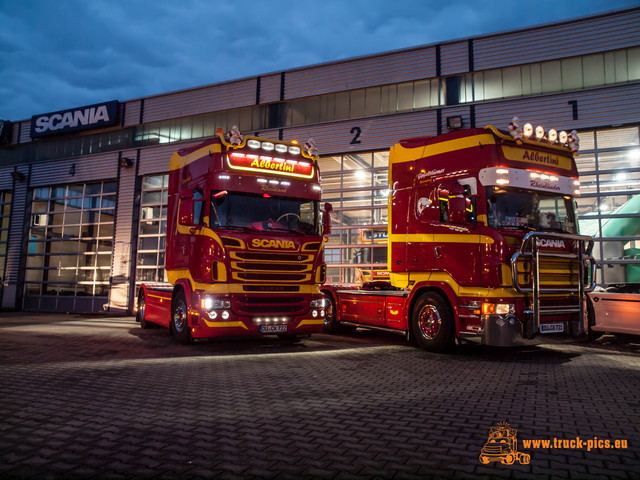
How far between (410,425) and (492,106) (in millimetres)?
12912

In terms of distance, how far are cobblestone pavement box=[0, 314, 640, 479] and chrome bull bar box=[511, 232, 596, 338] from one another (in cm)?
74

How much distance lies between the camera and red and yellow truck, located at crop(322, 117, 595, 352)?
7312mm

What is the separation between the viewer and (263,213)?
28.5 ft

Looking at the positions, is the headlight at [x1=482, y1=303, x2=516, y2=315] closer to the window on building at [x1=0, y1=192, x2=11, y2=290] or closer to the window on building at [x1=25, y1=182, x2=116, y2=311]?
the window on building at [x1=25, y1=182, x2=116, y2=311]

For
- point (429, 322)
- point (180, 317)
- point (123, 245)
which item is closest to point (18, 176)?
point (123, 245)

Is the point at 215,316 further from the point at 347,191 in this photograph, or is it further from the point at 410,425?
the point at 347,191

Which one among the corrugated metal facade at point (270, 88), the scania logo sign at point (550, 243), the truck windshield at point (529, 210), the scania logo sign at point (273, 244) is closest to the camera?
the scania logo sign at point (550, 243)

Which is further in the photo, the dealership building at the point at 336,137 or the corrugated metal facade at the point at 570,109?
the dealership building at the point at 336,137

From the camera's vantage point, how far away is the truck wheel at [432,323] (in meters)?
7.98

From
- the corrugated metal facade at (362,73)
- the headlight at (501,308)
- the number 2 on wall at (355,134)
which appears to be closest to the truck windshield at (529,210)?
the headlight at (501,308)

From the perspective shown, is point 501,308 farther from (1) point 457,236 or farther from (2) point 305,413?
(2) point 305,413

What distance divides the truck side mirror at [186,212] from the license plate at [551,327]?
643 cm

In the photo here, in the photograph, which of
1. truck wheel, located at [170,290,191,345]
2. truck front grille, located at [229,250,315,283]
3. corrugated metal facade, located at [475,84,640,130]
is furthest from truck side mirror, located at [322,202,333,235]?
corrugated metal facade, located at [475,84,640,130]

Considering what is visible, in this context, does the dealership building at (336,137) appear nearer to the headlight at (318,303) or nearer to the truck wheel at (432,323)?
the headlight at (318,303)
